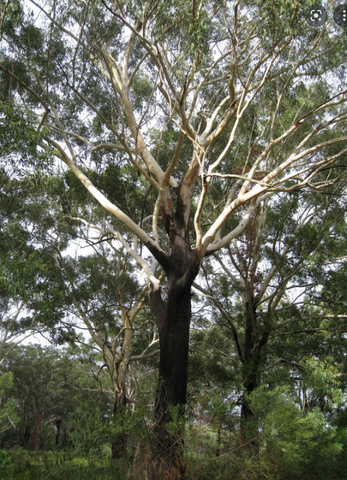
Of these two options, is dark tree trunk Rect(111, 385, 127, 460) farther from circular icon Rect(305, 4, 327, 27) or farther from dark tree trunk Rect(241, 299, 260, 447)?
circular icon Rect(305, 4, 327, 27)

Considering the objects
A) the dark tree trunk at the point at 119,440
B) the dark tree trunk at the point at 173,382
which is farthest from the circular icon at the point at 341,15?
the dark tree trunk at the point at 119,440

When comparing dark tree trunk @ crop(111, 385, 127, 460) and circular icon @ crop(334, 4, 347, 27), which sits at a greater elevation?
circular icon @ crop(334, 4, 347, 27)

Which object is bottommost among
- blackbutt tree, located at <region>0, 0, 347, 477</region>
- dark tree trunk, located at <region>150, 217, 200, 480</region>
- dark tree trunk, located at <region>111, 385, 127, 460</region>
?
dark tree trunk, located at <region>111, 385, 127, 460</region>

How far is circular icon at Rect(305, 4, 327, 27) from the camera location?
23.6 ft

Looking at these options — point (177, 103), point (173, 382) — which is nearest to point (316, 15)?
point (177, 103)

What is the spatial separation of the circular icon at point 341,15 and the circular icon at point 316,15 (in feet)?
0.77

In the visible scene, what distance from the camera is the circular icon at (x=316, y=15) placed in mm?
7203

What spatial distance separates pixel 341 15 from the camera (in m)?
8.05

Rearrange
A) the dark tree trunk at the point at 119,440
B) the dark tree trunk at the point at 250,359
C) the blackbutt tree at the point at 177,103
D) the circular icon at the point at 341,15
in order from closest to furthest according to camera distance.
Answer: the dark tree trunk at the point at 119,440 < the blackbutt tree at the point at 177,103 < the circular icon at the point at 341,15 < the dark tree trunk at the point at 250,359

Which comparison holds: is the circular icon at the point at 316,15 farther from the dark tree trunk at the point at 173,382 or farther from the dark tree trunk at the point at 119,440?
the dark tree trunk at the point at 119,440

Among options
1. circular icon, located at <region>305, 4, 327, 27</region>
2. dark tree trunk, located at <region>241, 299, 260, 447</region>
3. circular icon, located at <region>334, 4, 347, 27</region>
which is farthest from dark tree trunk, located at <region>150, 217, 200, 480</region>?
circular icon, located at <region>334, 4, 347, 27</region>

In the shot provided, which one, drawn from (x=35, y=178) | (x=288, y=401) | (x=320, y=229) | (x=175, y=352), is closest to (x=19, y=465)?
(x=175, y=352)

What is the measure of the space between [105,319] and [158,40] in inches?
337

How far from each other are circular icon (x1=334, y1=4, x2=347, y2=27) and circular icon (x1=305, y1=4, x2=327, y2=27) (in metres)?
0.23
